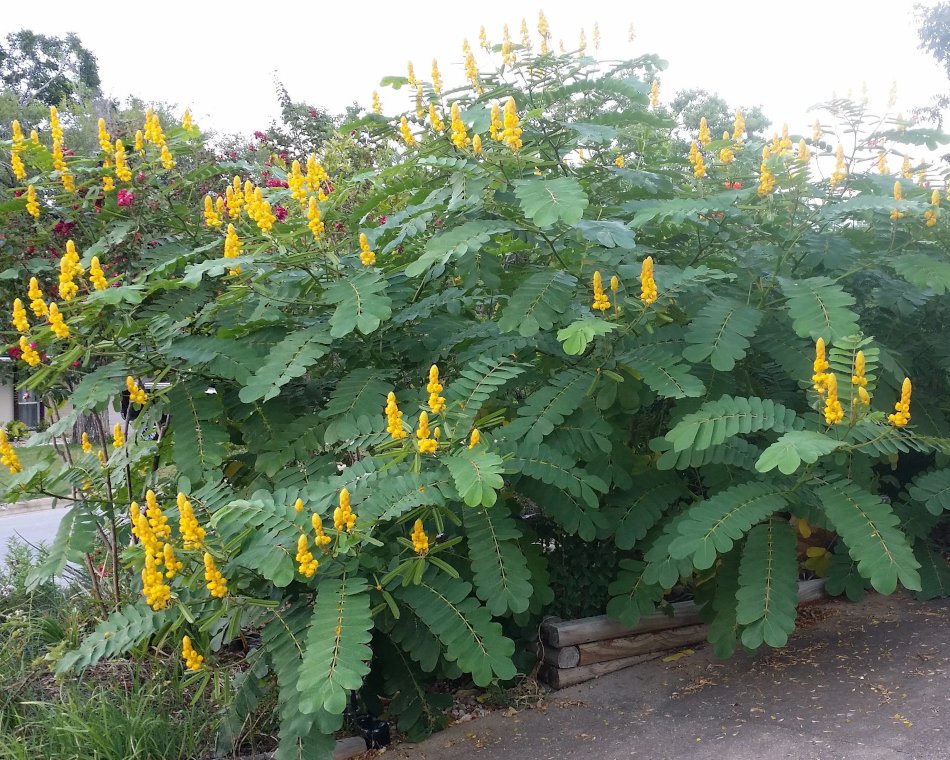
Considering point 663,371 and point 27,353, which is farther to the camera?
point 663,371

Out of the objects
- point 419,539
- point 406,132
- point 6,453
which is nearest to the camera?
point 419,539

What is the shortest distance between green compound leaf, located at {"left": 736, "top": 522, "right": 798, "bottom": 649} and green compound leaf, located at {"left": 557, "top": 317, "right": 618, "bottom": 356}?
3.96 feet

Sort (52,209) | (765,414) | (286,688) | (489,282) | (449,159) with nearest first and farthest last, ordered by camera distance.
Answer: (286,688) → (765,414) → (449,159) → (489,282) → (52,209)

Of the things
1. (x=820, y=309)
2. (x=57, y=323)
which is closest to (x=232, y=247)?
(x=57, y=323)

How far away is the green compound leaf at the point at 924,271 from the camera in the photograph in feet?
12.0

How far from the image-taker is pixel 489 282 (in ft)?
12.8

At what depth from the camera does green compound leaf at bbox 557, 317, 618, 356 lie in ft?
10.6

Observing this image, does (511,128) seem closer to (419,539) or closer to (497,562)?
(419,539)

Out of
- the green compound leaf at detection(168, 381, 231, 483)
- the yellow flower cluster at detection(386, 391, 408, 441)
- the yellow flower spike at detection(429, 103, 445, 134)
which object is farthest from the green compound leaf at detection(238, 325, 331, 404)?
the yellow flower spike at detection(429, 103, 445, 134)

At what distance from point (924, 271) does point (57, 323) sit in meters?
3.74

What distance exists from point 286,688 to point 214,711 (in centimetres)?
100

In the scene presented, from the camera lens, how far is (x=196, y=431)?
3719 millimetres

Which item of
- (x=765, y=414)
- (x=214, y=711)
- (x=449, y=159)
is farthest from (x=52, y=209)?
(x=765, y=414)

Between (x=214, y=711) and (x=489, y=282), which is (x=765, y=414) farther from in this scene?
(x=214, y=711)
